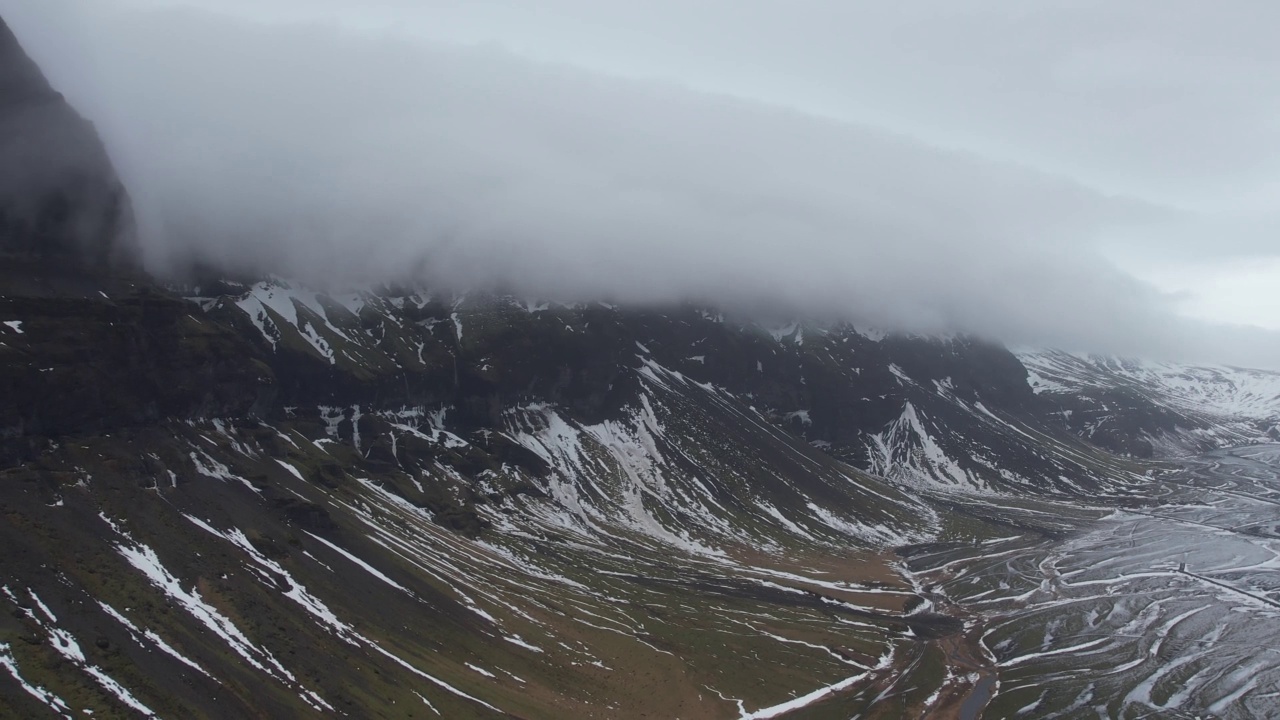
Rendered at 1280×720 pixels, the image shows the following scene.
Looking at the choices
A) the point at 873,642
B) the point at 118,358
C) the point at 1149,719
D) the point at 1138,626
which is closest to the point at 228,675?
the point at 118,358

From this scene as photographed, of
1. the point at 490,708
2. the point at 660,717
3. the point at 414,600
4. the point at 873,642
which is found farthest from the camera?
the point at 873,642

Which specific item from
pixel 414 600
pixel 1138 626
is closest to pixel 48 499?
pixel 414 600

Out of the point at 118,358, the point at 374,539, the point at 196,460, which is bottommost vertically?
the point at 374,539

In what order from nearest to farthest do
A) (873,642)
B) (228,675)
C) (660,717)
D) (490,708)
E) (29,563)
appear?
(228,675) → (29,563) → (490,708) → (660,717) → (873,642)

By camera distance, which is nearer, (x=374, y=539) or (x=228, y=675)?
(x=228, y=675)

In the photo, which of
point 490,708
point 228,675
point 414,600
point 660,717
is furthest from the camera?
point 414,600

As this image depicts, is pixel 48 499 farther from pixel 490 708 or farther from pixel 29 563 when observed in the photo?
pixel 490 708

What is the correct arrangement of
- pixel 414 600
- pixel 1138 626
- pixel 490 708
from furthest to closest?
pixel 1138 626 < pixel 414 600 < pixel 490 708

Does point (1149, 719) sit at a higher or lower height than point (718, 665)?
higher

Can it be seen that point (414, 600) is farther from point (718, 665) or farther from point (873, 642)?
point (873, 642)
